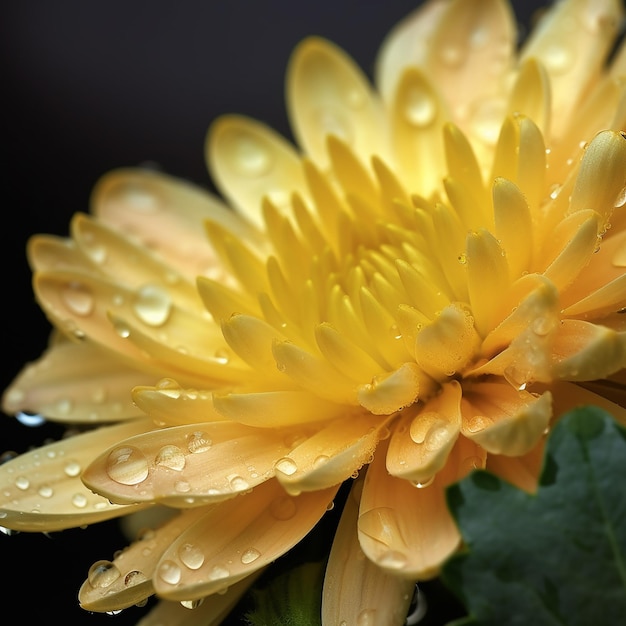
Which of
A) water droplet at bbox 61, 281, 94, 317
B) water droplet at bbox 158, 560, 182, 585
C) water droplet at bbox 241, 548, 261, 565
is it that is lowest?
water droplet at bbox 241, 548, 261, 565

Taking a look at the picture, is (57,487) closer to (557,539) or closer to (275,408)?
(275,408)

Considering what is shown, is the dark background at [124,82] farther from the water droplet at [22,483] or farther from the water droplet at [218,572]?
the water droplet at [218,572]

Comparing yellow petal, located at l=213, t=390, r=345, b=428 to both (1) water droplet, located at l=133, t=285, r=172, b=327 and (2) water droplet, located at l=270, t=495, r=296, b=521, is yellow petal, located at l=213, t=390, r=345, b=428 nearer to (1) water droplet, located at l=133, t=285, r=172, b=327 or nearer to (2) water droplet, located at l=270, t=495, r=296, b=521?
(2) water droplet, located at l=270, t=495, r=296, b=521

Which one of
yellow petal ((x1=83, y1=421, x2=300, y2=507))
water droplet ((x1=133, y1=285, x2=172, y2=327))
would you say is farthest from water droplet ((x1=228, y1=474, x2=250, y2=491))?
water droplet ((x1=133, y1=285, x2=172, y2=327))

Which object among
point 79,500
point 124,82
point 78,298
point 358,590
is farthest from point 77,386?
point 124,82

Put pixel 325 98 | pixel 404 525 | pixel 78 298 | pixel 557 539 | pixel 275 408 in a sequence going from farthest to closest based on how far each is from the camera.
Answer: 1. pixel 325 98
2. pixel 78 298
3. pixel 275 408
4. pixel 404 525
5. pixel 557 539

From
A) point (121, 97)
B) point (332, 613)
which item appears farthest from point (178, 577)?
point (121, 97)
